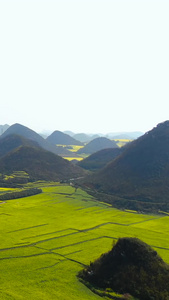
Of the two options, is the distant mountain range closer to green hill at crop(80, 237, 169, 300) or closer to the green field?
the green field

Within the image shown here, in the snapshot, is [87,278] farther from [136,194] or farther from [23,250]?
[136,194]

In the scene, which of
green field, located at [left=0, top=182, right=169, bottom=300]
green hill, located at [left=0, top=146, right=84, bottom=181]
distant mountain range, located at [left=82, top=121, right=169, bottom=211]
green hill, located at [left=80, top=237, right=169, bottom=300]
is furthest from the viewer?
green hill, located at [left=0, top=146, right=84, bottom=181]

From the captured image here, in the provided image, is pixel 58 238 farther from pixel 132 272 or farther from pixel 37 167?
pixel 37 167

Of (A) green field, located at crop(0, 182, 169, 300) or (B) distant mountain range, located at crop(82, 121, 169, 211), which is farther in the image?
(B) distant mountain range, located at crop(82, 121, 169, 211)

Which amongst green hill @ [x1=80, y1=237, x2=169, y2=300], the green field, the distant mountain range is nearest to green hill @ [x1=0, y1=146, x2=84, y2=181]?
the distant mountain range

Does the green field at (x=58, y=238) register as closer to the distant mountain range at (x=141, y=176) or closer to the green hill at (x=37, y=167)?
the distant mountain range at (x=141, y=176)

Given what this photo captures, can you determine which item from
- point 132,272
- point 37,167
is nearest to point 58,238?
point 132,272

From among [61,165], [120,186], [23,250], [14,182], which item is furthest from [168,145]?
[23,250]
